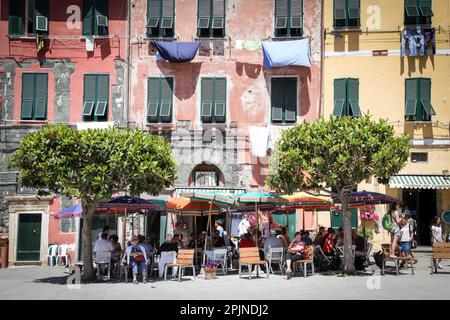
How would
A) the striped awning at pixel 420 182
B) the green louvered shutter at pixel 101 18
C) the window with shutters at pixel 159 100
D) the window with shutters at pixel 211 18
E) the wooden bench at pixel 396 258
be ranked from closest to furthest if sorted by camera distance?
1. the wooden bench at pixel 396 258
2. the striped awning at pixel 420 182
3. the window with shutters at pixel 159 100
4. the window with shutters at pixel 211 18
5. the green louvered shutter at pixel 101 18

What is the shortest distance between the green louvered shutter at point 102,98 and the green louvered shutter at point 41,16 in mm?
3151

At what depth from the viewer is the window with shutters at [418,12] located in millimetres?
27469

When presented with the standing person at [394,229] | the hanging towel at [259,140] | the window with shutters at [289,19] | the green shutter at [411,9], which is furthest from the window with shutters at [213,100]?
the standing person at [394,229]

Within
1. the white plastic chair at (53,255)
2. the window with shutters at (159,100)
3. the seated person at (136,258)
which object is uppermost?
the window with shutters at (159,100)

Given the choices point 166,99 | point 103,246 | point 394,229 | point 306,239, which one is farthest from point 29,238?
point 394,229

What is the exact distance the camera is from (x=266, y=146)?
27078 millimetres

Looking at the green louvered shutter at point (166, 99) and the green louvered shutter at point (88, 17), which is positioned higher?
the green louvered shutter at point (88, 17)

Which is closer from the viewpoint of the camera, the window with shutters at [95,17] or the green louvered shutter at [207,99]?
the green louvered shutter at [207,99]

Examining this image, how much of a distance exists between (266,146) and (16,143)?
10494 mm

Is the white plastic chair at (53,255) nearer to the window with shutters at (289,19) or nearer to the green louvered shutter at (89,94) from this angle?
the green louvered shutter at (89,94)

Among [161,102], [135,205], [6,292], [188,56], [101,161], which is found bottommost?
[6,292]

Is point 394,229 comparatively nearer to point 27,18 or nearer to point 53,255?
point 53,255
